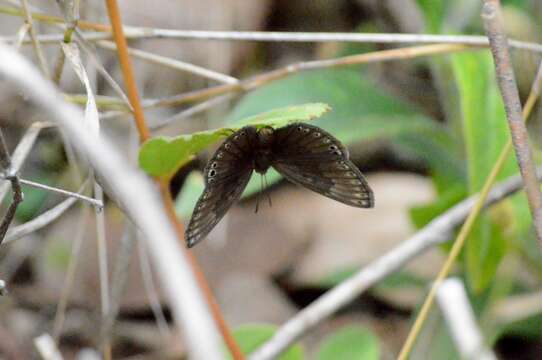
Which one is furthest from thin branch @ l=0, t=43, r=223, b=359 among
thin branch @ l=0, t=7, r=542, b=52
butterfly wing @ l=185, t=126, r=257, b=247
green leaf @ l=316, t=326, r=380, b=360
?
green leaf @ l=316, t=326, r=380, b=360

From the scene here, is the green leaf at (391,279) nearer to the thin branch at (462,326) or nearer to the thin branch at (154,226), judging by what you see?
the thin branch at (462,326)

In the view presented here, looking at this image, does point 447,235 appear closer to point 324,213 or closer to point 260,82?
point 260,82

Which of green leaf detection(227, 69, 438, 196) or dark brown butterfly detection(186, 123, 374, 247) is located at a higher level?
green leaf detection(227, 69, 438, 196)

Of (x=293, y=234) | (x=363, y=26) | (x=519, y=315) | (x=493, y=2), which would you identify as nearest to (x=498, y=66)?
(x=493, y=2)

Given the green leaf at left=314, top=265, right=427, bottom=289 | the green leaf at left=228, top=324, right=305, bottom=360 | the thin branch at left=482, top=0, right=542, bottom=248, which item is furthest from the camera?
the green leaf at left=314, top=265, right=427, bottom=289

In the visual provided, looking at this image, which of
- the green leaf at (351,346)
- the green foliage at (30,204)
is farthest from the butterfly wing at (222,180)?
the green foliage at (30,204)

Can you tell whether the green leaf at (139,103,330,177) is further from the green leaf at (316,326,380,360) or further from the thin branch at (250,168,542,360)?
the green leaf at (316,326,380,360)
